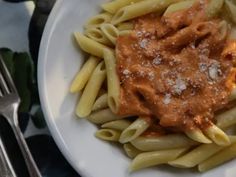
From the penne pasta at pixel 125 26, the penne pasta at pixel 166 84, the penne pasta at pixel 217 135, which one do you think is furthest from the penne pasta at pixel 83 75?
the penne pasta at pixel 217 135

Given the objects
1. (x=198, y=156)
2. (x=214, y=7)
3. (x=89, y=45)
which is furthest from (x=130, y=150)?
(x=214, y=7)

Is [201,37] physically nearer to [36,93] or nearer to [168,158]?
[168,158]

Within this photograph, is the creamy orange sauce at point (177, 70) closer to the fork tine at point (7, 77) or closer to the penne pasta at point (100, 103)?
the penne pasta at point (100, 103)

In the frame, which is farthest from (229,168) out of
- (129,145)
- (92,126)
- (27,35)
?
(27,35)

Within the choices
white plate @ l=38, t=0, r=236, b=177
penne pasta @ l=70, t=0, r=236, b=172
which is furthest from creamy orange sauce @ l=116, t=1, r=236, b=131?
white plate @ l=38, t=0, r=236, b=177

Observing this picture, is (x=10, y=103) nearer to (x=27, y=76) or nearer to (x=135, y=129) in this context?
(x=27, y=76)
